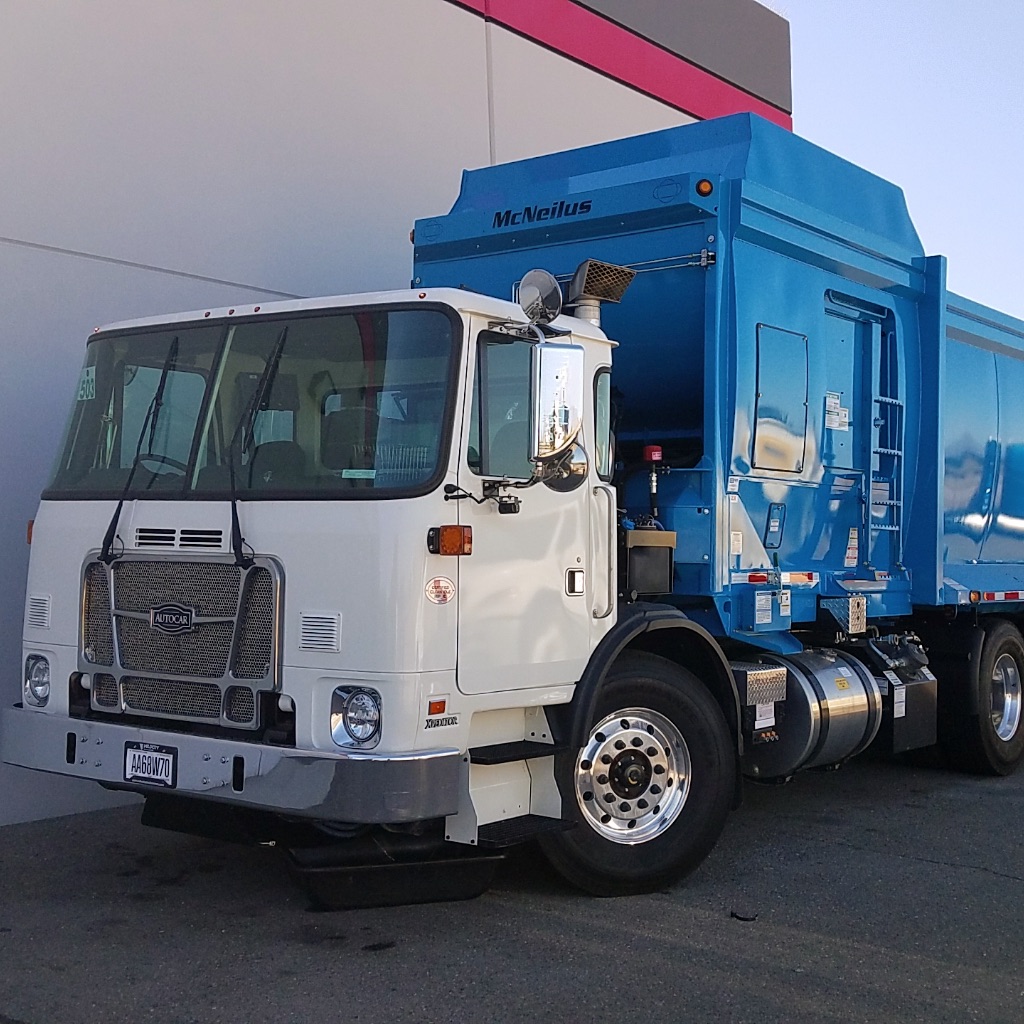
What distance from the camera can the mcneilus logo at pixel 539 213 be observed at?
6949 mm

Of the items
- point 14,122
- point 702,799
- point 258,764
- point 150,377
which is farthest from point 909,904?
point 14,122

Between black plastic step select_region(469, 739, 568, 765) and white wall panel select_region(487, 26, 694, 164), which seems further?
white wall panel select_region(487, 26, 694, 164)

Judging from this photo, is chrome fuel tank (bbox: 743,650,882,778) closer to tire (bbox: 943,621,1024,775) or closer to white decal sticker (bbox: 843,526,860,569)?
white decal sticker (bbox: 843,526,860,569)

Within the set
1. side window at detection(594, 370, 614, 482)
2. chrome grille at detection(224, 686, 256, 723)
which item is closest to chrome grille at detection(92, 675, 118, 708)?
chrome grille at detection(224, 686, 256, 723)

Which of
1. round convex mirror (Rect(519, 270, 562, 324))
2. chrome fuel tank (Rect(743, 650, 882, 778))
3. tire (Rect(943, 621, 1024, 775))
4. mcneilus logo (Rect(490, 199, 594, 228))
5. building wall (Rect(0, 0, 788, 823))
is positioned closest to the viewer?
round convex mirror (Rect(519, 270, 562, 324))

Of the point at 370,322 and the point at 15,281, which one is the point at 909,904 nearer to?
Result: the point at 370,322

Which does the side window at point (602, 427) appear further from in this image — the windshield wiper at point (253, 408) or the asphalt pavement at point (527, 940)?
the asphalt pavement at point (527, 940)

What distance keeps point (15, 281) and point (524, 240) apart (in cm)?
299

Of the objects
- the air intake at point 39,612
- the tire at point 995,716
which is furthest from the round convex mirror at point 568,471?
the tire at point 995,716

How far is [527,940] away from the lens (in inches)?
212

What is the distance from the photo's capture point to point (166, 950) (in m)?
5.28

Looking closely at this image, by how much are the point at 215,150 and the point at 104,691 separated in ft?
14.7

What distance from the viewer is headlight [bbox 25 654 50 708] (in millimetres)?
5949

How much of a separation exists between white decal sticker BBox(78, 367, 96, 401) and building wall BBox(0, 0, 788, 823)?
1.64 meters
